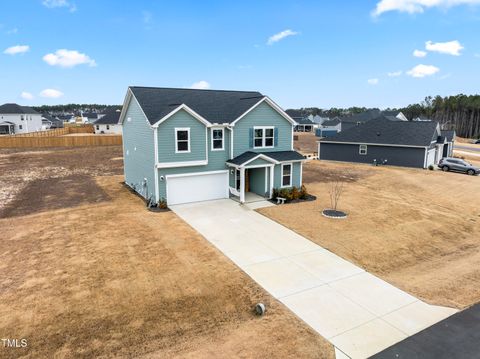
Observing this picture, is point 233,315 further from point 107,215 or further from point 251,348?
point 107,215

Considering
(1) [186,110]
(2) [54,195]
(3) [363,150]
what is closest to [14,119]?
(2) [54,195]

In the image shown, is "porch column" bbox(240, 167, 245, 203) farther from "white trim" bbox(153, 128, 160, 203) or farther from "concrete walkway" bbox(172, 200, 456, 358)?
"white trim" bbox(153, 128, 160, 203)

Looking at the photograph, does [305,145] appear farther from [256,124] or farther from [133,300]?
[133,300]

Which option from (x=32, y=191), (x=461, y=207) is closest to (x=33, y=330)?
(x=32, y=191)

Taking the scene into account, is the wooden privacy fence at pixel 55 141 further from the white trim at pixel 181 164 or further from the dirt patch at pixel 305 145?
the white trim at pixel 181 164

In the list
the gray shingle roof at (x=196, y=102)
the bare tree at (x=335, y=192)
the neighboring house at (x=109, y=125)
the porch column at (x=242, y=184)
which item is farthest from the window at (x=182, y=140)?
the neighboring house at (x=109, y=125)
